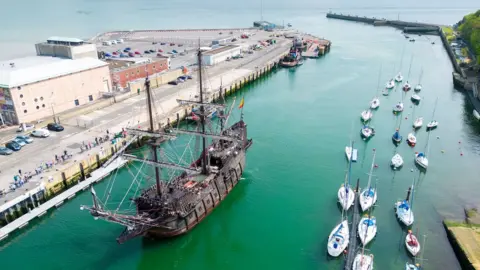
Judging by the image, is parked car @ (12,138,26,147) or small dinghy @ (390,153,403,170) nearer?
parked car @ (12,138,26,147)

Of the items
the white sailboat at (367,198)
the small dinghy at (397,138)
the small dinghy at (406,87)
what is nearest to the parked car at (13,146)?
the white sailboat at (367,198)

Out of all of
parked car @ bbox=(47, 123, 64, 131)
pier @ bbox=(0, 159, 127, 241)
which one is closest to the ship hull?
pier @ bbox=(0, 159, 127, 241)

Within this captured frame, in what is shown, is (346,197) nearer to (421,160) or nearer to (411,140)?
(421,160)

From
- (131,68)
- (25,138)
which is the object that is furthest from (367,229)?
(131,68)

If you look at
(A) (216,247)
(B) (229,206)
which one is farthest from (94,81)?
(A) (216,247)

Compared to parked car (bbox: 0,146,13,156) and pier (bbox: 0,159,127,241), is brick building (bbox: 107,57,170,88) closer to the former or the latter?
pier (bbox: 0,159,127,241)

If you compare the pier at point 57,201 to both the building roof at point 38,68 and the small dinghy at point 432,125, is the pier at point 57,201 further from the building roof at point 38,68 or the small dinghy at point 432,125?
the small dinghy at point 432,125

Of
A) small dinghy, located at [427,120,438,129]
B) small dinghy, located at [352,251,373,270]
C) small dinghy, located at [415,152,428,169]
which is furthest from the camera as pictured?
small dinghy, located at [427,120,438,129]
